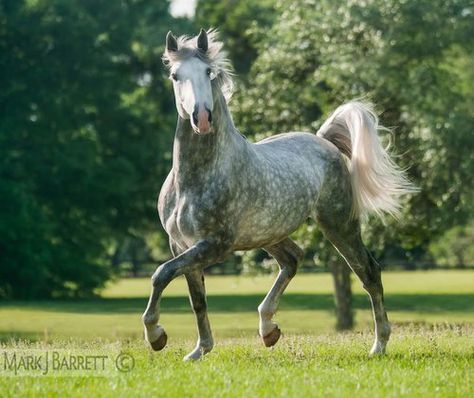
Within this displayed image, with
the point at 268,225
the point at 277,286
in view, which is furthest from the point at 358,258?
the point at 268,225

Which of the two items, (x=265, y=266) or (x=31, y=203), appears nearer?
(x=265, y=266)

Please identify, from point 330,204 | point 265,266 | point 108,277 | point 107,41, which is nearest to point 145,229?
point 108,277

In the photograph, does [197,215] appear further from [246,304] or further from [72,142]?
[72,142]

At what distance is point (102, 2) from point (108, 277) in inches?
554

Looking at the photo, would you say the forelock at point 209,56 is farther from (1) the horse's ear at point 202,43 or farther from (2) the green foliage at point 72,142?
(2) the green foliage at point 72,142

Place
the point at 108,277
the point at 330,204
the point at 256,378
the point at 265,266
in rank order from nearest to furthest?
the point at 256,378 < the point at 330,204 < the point at 265,266 < the point at 108,277

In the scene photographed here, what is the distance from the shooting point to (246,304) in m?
44.1

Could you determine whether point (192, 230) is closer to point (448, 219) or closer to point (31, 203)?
point (448, 219)

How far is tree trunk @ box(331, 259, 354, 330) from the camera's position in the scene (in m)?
28.5

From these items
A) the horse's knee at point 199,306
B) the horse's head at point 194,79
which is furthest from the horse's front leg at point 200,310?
the horse's head at point 194,79

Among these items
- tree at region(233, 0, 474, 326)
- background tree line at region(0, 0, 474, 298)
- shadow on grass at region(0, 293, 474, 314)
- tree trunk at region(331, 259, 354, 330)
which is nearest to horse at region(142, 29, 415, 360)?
tree at region(233, 0, 474, 326)

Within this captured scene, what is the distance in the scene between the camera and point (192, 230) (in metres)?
9.61

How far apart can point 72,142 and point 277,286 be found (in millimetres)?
36173

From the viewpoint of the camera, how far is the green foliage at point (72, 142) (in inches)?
1678
